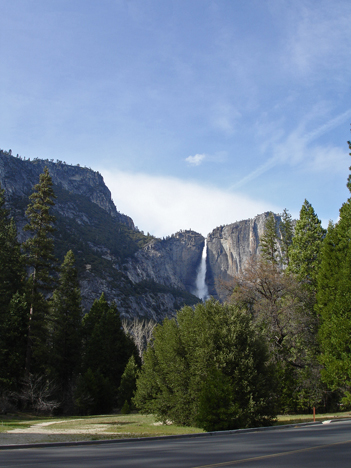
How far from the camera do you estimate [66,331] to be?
158 ft

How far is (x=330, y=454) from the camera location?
25.3ft

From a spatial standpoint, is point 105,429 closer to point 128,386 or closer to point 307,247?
point 307,247

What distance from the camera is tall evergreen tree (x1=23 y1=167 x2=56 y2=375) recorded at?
1407 inches

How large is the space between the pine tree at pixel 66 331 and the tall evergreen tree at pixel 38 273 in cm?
701

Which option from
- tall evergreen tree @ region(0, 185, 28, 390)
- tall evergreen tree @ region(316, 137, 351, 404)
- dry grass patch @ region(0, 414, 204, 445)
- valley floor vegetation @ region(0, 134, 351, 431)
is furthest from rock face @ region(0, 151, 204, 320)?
tall evergreen tree @ region(316, 137, 351, 404)

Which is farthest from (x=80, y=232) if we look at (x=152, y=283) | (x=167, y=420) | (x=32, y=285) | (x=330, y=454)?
(x=330, y=454)

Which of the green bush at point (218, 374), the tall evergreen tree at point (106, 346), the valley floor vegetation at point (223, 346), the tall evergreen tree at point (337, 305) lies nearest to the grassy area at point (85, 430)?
the green bush at point (218, 374)

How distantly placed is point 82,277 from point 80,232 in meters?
37.5

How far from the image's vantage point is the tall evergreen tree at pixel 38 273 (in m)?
35.8

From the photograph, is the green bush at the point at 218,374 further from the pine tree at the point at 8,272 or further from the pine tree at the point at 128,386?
the pine tree at the point at 8,272

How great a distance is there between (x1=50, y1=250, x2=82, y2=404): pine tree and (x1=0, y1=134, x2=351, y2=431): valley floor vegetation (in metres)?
0.14

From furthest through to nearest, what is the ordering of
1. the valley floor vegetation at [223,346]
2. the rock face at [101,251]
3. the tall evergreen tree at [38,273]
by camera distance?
the rock face at [101,251]
the tall evergreen tree at [38,273]
the valley floor vegetation at [223,346]

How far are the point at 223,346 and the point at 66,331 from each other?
3464 cm

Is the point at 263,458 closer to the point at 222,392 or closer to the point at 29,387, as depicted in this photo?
the point at 222,392
